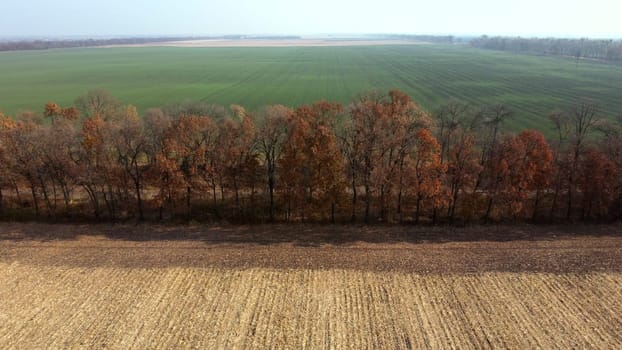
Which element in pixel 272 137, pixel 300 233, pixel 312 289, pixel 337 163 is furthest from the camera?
pixel 272 137

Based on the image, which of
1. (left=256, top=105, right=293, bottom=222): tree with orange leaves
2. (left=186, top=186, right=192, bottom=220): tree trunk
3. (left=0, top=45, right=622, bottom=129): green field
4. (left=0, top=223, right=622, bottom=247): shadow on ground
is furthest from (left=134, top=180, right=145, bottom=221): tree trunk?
(left=0, top=45, right=622, bottom=129): green field

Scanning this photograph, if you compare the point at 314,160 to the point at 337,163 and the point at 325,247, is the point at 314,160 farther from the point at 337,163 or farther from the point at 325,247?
the point at 325,247

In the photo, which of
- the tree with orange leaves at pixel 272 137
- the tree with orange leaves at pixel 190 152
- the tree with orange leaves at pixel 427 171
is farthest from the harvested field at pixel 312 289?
the tree with orange leaves at pixel 272 137

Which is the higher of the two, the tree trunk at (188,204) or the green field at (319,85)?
the green field at (319,85)

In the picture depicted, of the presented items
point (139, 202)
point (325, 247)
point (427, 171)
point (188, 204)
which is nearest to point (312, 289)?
point (325, 247)

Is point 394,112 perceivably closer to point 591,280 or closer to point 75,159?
point 591,280

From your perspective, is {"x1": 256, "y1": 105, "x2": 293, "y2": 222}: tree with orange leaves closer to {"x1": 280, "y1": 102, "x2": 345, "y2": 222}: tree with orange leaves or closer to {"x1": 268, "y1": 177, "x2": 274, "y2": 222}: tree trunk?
{"x1": 268, "y1": 177, "x2": 274, "y2": 222}: tree trunk

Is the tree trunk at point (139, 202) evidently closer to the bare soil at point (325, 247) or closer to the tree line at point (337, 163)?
the tree line at point (337, 163)
